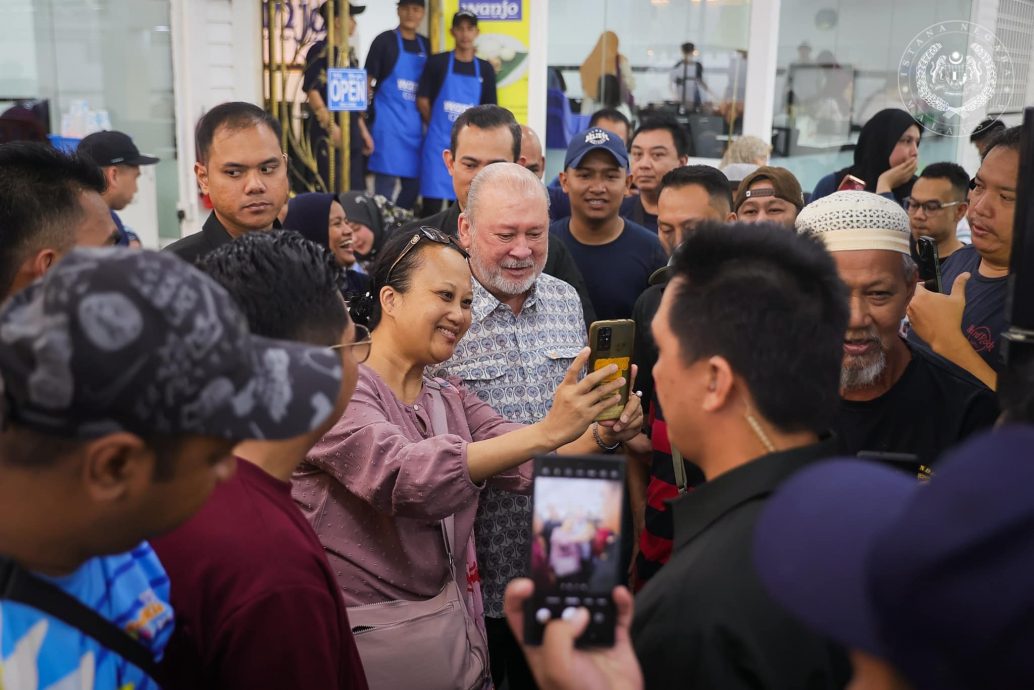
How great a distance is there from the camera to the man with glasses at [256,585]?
1.45 meters

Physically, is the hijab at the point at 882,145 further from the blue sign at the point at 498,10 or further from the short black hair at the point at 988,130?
the blue sign at the point at 498,10

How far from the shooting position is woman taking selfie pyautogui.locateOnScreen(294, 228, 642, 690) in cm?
220

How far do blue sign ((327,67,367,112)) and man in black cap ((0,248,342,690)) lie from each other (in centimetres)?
691

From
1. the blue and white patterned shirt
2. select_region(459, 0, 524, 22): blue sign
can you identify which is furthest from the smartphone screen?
select_region(459, 0, 524, 22): blue sign

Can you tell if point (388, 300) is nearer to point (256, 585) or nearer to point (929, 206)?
point (256, 585)

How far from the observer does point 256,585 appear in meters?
1.46

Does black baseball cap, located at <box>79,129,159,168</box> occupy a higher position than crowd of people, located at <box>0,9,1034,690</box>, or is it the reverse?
black baseball cap, located at <box>79,129,159,168</box>

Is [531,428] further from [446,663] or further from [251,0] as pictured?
[251,0]

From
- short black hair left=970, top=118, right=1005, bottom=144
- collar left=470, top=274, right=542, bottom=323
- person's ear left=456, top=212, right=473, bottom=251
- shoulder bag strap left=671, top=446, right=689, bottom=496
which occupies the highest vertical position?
short black hair left=970, top=118, right=1005, bottom=144

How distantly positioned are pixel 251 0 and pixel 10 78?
221cm

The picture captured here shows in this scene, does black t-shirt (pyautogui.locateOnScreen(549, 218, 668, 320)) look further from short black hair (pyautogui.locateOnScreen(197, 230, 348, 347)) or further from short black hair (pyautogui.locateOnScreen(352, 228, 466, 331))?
short black hair (pyautogui.locateOnScreen(197, 230, 348, 347))

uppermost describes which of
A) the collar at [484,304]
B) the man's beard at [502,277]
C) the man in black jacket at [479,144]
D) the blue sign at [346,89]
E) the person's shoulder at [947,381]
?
the blue sign at [346,89]

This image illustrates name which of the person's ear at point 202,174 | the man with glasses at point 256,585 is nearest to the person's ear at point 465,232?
the person's ear at point 202,174

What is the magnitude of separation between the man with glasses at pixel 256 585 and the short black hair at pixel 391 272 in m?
0.94
